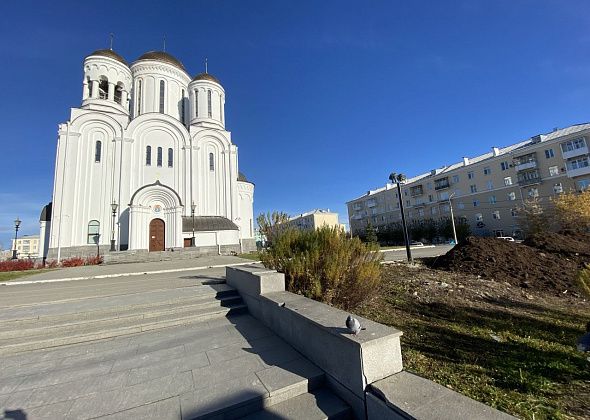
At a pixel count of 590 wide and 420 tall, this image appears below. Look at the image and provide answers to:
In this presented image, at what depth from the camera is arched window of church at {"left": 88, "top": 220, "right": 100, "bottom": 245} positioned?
23.9 metres

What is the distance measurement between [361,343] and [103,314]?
180 inches

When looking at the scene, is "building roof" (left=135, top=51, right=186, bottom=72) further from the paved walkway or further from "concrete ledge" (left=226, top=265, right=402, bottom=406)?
"concrete ledge" (left=226, top=265, right=402, bottom=406)

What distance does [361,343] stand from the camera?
90.7 inches

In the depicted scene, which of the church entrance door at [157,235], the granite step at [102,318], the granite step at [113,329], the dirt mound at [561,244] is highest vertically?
the church entrance door at [157,235]

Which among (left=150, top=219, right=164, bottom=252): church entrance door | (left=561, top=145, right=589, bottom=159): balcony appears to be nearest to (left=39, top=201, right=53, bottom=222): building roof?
(left=150, top=219, right=164, bottom=252): church entrance door

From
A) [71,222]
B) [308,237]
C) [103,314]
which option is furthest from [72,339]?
[71,222]

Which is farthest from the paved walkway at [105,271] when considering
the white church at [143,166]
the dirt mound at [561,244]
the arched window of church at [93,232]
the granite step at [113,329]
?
the dirt mound at [561,244]

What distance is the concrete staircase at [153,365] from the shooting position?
Answer: 2.46 m

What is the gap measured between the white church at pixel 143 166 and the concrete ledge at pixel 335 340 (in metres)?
22.5

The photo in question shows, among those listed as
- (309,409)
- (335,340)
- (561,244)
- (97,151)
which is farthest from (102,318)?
(97,151)

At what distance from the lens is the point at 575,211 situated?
89.6 feet

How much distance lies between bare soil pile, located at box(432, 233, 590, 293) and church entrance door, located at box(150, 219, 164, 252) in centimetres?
2377

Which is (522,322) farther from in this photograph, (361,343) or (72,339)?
(72,339)

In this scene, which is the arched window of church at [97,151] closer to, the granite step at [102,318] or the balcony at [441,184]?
the granite step at [102,318]
